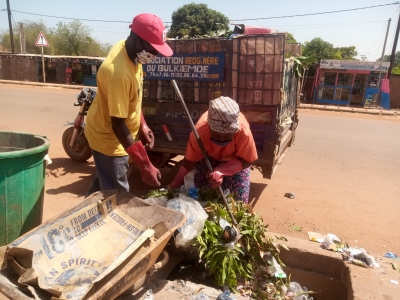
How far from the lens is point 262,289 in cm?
284

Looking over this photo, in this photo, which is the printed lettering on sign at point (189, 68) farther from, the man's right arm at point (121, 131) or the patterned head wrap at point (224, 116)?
the man's right arm at point (121, 131)

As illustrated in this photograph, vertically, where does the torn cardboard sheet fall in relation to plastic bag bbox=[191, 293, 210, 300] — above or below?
above

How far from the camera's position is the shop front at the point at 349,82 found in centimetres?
1734

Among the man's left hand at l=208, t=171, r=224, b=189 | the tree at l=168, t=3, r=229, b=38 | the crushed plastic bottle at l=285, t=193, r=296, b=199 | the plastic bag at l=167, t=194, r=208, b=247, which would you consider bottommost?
the crushed plastic bottle at l=285, t=193, r=296, b=199

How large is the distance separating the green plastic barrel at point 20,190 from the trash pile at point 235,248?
3.08 ft

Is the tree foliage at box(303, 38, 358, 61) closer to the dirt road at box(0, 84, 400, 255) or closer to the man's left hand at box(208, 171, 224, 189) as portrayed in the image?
the dirt road at box(0, 84, 400, 255)

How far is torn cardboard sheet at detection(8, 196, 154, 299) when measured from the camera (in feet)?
6.75

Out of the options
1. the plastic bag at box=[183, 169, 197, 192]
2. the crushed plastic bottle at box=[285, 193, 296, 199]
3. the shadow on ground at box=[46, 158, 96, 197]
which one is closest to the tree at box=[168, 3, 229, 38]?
the shadow on ground at box=[46, 158, 96, 197]

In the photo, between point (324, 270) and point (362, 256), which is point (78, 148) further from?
point (362, 256)

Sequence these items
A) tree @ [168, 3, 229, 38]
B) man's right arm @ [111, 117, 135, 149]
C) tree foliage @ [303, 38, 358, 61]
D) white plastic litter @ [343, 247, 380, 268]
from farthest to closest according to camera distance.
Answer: tree @ [168, 3, 229, 38] → tree foliage @ [303, 38, 358, 61] → white plastic litter @ [343, 247, 380, 268] → man's right arm @ [111, 117, 135, 149]

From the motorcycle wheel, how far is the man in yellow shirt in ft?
10.5

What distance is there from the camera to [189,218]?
2.68m

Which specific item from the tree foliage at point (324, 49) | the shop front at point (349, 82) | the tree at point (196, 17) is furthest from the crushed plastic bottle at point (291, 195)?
the tree at point (196, 17)

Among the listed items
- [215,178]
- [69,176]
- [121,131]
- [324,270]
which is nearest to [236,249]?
[215,178]
